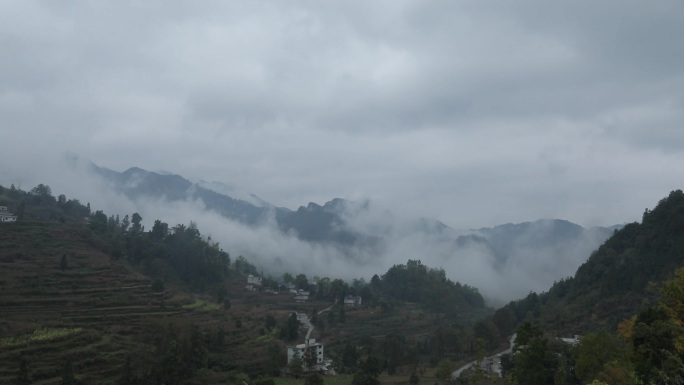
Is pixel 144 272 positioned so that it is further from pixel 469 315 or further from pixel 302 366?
pixel 469 315

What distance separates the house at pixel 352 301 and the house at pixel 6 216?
28.1m

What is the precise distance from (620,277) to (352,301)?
25.3 m

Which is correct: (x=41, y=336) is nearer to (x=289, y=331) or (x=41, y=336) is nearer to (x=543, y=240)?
(x=289, y=331)

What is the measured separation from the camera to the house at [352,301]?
5445 centimetres

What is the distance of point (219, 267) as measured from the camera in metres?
54.0

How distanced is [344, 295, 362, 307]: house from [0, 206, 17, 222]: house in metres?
28.1

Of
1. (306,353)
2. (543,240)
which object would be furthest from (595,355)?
(543,240)

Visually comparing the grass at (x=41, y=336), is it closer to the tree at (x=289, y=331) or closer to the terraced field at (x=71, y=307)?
the terraced field at (x=71, y=307)

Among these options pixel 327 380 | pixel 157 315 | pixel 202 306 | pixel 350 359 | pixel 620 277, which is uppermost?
pixel 620 277

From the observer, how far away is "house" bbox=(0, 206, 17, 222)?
45125 millimetres

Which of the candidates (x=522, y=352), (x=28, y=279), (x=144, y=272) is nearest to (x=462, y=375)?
(x=522, y=352)

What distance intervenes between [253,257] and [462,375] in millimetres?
78947

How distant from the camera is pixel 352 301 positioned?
55.2 metres

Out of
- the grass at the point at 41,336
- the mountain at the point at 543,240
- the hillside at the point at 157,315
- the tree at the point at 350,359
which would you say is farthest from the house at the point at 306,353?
the mountain at the point at 543,240
